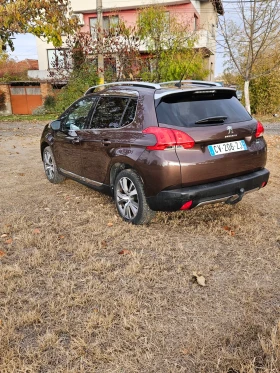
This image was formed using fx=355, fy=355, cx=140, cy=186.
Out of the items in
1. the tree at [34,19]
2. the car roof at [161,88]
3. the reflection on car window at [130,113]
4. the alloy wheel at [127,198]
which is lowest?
the alloy wheel at [127,198]

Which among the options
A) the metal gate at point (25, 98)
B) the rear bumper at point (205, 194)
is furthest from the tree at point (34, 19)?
the metal gate at point (25, 98)

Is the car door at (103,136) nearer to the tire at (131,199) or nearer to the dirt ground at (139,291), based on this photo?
the tire at (131,199)

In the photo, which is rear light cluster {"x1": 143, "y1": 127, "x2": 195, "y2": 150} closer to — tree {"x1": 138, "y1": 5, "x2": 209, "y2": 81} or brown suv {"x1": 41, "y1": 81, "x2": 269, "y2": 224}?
brown suv {"x1": 41, "y1": 81, "x2": 269, "y2": 224}

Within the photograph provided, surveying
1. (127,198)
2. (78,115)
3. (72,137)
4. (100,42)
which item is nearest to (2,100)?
(100,42)

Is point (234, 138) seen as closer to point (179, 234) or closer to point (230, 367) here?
point (179, 234)

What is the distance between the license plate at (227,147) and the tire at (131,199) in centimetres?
88

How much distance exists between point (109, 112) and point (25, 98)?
26077 millimetres

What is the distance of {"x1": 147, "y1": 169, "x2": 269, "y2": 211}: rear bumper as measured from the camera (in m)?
3.68

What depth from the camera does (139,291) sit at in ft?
9.46

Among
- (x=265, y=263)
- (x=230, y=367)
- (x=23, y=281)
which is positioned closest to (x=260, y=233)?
(x=265, y=263)

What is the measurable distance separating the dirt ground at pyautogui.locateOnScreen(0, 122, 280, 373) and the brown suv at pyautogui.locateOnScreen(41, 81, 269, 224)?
0.44 m

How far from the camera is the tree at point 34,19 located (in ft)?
29.9

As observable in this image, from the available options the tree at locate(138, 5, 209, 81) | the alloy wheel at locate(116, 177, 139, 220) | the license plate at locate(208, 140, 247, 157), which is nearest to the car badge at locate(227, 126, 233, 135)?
the license plate at locate(208, 140, 247, 157)

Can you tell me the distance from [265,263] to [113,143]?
218 centimetres
